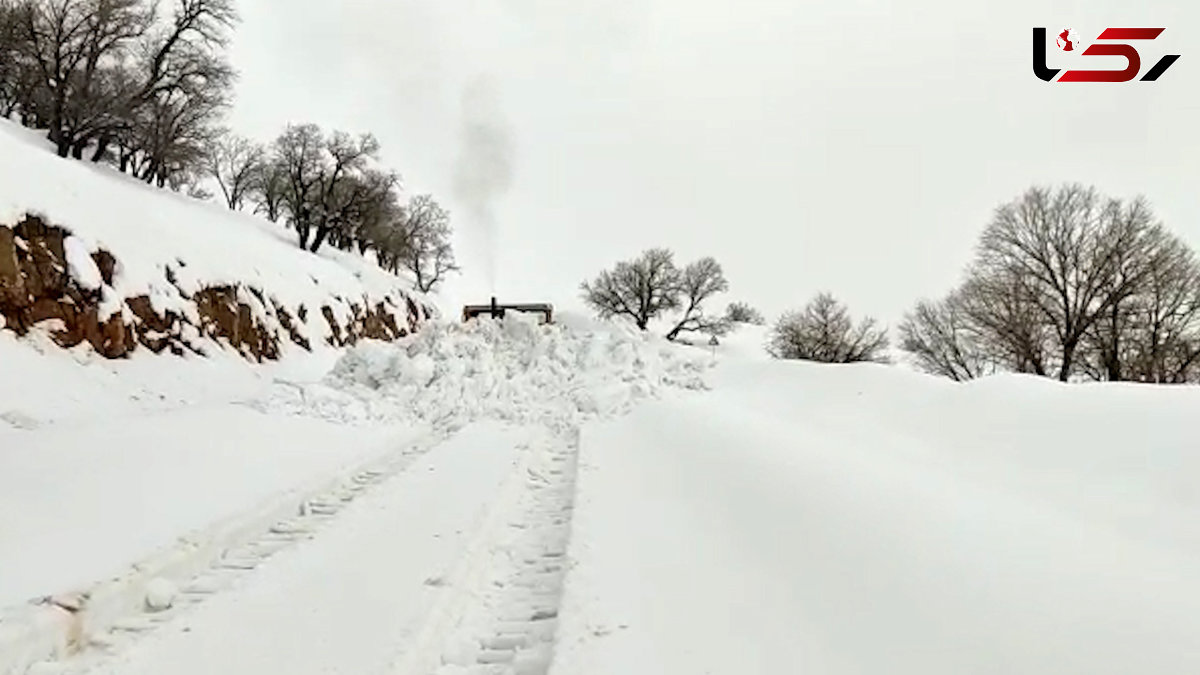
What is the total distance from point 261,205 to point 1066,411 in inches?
1838

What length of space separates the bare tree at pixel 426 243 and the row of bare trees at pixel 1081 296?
117 feet

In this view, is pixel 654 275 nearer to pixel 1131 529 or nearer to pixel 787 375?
pixel 787 375

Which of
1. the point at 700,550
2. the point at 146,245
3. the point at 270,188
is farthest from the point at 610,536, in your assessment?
the point at 270,188

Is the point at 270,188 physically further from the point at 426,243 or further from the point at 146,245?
the point at 146,245

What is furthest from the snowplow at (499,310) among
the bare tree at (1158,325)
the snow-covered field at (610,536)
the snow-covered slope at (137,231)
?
the bare tree at (1158,325)

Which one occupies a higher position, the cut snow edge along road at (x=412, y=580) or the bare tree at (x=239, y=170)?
the bare tree at (x=239, y=170)

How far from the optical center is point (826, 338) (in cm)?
4641

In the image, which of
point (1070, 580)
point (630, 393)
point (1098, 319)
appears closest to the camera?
point (1070, 580)

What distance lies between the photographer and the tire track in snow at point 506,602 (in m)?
3.12

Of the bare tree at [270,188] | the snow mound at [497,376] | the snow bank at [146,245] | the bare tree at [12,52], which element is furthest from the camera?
the bare tree at [270,188]

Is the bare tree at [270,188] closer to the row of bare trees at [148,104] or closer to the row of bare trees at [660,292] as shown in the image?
the row of bare trees at [148,104]

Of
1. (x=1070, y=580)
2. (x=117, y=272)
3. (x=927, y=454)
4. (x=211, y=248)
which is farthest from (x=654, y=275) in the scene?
(x=1070, y=580)

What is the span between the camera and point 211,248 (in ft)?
49.8

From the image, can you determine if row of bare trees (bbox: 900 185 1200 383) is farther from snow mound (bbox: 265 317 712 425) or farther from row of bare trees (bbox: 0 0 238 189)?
row of bare trees (bbox: 0 0 238 189)
